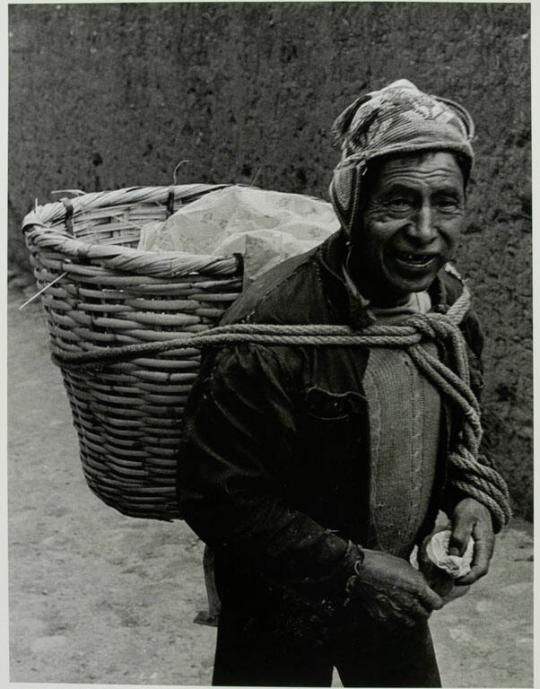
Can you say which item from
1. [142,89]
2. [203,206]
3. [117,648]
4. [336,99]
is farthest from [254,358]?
[142,89]

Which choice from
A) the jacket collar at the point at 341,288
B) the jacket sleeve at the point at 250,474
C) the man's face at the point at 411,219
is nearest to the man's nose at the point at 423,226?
the man's face at the point at 411,219

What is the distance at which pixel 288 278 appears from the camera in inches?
63.1

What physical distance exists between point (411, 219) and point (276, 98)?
93.4 inches

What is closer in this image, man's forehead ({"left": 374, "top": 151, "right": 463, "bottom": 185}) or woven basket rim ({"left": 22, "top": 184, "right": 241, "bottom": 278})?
man's forehead ({"left": 374, "top": 151, "right": 463, "bottom": 185})

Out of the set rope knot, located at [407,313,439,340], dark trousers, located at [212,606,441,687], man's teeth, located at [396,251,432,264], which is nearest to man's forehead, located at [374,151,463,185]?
man's teeth, located at [396,251,432,264]

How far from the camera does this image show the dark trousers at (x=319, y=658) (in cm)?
174

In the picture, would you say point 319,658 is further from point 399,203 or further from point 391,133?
point 391,133

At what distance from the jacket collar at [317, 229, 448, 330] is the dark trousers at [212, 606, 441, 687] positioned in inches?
21.6

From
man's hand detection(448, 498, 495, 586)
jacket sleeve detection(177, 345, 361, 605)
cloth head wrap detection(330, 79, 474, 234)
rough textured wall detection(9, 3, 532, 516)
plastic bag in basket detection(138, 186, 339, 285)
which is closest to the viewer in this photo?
cloth head wrap detection(330, 79, 474, 234)

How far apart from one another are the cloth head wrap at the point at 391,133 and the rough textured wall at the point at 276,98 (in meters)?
1.50

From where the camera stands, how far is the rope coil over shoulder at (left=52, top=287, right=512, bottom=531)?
1543 millimetres

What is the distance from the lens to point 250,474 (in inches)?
60.5

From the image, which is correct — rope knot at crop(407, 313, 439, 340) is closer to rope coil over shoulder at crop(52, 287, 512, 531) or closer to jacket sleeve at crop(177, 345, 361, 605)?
rope coil over shoulder at crop(52, 287, 512, 531)

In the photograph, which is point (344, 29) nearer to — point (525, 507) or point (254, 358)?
point (525, 507)
